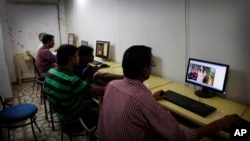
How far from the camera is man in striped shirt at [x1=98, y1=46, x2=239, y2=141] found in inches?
43.0

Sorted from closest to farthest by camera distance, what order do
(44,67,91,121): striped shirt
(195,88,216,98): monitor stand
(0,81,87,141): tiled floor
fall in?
(44,67,91,121): striped shirt → (195,88,216,98): monitor stand → (0,81,87,141): tiled floor

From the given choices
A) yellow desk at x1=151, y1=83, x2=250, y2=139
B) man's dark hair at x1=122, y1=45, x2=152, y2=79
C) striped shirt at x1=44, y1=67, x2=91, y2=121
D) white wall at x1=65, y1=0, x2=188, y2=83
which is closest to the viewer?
man's dark hair at x1=122, y1=45, x2=152, y2=79

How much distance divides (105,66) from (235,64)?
2112 millimetres

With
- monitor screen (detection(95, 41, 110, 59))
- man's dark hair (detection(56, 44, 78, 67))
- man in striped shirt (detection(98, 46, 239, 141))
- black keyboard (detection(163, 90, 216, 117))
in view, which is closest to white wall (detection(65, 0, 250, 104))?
monitor screen (detection(95, 41, 110, 59))

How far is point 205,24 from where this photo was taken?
213cm

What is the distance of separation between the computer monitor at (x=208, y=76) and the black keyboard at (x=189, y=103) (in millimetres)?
211

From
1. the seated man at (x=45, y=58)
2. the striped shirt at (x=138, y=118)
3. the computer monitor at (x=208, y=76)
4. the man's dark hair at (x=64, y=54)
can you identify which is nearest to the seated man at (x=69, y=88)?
the man's dark hair at (x=64, y=54)

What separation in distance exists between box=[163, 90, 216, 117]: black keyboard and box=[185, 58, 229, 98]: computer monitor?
211 millimetres

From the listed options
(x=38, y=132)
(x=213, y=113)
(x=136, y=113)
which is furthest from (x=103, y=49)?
(x=136, y=113)

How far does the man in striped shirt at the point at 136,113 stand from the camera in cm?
109

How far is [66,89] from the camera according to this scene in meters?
1.79

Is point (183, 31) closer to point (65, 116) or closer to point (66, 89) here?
point (66, 89)

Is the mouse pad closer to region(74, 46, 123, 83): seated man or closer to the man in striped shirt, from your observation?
the man in striped shirt

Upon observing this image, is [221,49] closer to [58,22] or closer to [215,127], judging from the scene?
[215,127]
